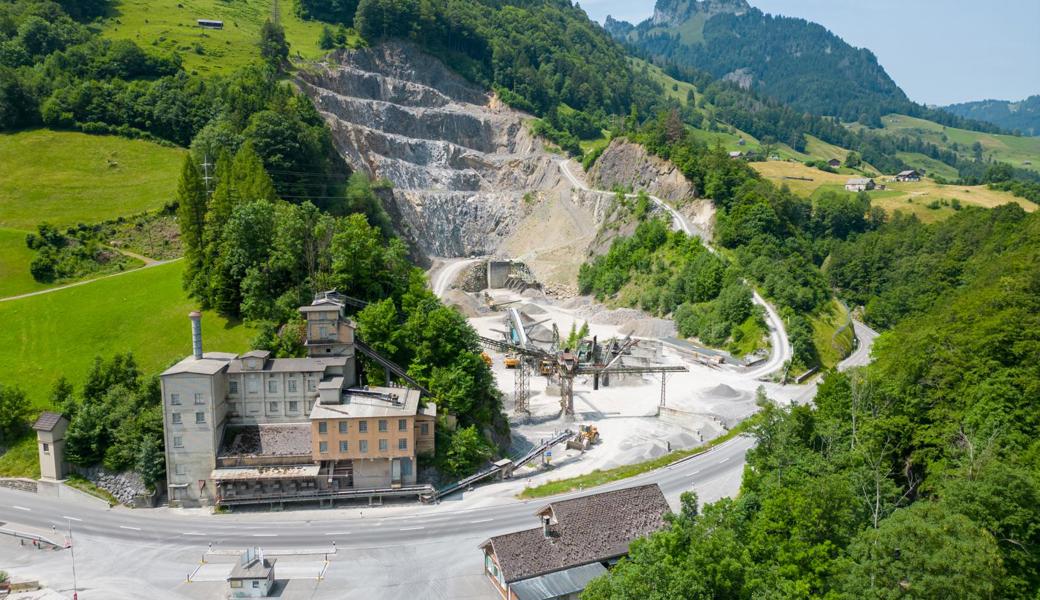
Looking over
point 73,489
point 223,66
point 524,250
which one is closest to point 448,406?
point 73,489

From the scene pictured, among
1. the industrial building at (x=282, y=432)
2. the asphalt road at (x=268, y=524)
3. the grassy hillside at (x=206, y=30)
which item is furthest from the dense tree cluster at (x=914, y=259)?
the grassy hillside at (x=206, y=30)

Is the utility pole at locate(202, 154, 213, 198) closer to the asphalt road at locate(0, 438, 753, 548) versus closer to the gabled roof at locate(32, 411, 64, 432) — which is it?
the gabled roof at locate(32, 411, 64, 432)

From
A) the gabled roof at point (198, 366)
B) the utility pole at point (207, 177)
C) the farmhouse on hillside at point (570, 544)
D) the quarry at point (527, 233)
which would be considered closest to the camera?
the farmhouse on hillside at point (570, 544)

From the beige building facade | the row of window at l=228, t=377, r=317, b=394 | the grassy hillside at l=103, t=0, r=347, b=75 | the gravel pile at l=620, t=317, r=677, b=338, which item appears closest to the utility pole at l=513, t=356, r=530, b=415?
the row of window at l=228, t=377, r=317, b=394

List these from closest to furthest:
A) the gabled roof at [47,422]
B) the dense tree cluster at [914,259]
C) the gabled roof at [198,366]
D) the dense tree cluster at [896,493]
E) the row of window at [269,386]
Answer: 1. the dense tree cluster at [896,493]
2. the gabled roof at [198,366]
3. the gabled roof at [47,422]
4. the row of window at [269,386]
5. the dense tree cluster at [914,259]

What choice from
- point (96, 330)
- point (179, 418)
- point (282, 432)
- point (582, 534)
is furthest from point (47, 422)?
point (582, 534)

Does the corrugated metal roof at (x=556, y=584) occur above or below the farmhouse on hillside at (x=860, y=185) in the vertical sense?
below

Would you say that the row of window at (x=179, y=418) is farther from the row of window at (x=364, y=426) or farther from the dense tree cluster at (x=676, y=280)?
the dense tree cluster at (x=676, y=280)
